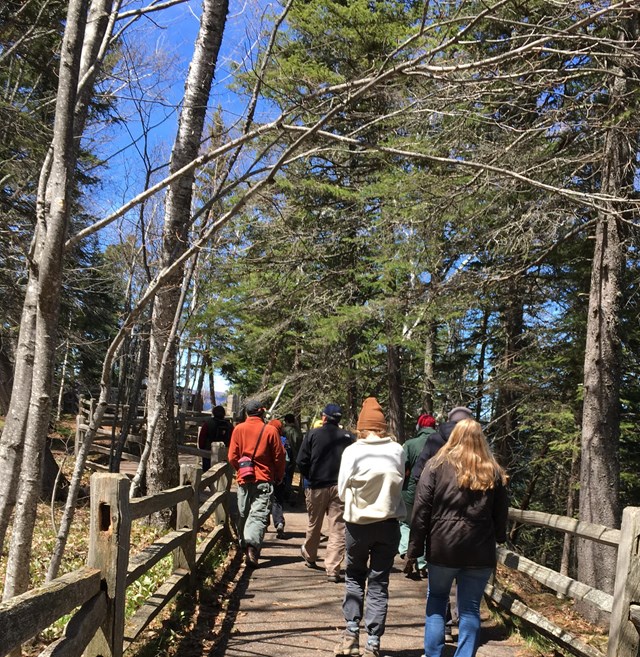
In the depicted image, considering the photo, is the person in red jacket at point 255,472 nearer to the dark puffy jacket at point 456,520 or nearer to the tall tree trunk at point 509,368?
the dark puffy jacket at point 456,520

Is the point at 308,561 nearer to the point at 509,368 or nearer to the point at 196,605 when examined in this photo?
the point at 196,605

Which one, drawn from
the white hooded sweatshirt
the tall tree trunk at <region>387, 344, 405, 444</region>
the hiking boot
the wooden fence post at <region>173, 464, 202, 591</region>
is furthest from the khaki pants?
the tall tree trunk at <region>387, 344, 405, 444</region>

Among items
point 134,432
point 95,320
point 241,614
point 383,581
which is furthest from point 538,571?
point 95,320

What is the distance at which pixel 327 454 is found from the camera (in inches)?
298

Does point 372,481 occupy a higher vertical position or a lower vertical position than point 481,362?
lower

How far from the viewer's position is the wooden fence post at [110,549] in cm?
375

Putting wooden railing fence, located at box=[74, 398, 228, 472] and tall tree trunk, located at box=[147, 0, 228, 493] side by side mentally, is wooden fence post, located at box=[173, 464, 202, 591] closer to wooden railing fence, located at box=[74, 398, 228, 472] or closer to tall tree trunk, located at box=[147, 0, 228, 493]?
tall tree trunk, located at box=[147, 0, 228, 493]

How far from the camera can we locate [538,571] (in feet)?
18.7

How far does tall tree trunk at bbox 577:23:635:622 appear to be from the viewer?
8727mm

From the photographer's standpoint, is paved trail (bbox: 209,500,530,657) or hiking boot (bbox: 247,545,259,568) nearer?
paved trail (bbox: 209,500,530,657)

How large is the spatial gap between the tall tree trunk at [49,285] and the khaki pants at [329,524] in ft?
12.8

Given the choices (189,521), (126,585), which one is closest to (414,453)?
(189,521)

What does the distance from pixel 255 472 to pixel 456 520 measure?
146 inches

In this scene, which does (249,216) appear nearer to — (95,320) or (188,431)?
(188,431)
